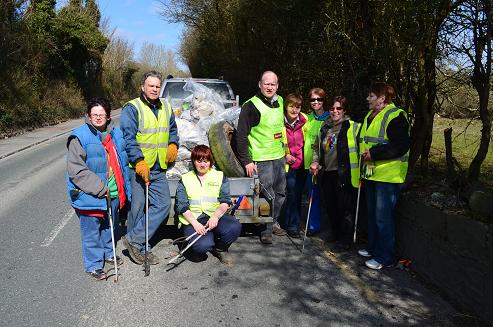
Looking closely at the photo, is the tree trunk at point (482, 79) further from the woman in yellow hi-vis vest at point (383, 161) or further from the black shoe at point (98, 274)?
the black shoe at point (98, 274)

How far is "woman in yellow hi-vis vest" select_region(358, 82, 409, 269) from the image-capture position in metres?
4.46

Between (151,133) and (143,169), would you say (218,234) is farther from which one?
(151,133)

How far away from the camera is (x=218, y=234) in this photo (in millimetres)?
4852

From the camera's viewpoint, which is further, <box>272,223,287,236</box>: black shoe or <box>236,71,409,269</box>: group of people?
<box>272,223,287,236</box>: black shoe

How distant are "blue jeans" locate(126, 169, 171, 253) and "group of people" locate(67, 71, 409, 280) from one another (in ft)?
0.04

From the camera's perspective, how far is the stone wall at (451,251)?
3539mm

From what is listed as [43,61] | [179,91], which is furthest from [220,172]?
[43,61]

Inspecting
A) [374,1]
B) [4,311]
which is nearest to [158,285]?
[4,311]

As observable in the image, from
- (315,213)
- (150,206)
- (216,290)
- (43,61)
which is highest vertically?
(43,61)

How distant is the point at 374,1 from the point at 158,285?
5.17 m

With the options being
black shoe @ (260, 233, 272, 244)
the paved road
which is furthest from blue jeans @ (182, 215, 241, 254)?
black shoe @ (260, 233, 272, 244)

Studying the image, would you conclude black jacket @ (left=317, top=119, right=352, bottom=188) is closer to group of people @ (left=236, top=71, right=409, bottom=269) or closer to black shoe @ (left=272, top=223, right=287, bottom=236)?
group of people @ (left=236, top=71, right=409, bottom=269)

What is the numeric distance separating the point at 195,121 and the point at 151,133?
1.74m

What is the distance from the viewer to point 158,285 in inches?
171
